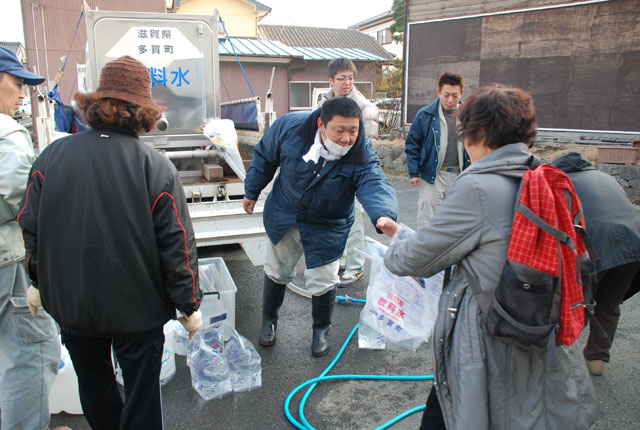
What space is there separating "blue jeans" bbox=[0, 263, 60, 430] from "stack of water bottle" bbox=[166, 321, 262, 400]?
2.71 feet

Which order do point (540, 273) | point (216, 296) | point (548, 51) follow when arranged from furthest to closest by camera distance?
point (548, 51)
point (216, 296)
point (540, 273)

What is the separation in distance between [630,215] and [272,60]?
16.4 metres

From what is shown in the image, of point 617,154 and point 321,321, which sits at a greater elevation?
point 617,154

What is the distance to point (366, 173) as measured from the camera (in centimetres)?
286

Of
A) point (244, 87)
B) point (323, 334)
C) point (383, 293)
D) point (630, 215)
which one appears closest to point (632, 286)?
point (630, 215)

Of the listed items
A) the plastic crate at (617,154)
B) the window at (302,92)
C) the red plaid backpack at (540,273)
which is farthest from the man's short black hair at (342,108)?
the window at (302,92)

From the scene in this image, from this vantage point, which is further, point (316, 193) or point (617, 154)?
point (617, 154)

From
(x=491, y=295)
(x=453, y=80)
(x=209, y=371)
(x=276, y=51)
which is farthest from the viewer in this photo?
(x=276, y=51)

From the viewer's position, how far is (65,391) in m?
2.53

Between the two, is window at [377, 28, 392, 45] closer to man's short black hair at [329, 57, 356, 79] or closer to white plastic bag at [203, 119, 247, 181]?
man's short black hair at [329, 57, 356, 79]

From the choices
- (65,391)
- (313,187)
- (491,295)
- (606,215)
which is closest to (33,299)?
(65,391)

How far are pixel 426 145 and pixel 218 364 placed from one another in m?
2.94

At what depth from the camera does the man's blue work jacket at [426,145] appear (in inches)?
175

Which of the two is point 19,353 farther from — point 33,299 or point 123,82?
point 123,82
